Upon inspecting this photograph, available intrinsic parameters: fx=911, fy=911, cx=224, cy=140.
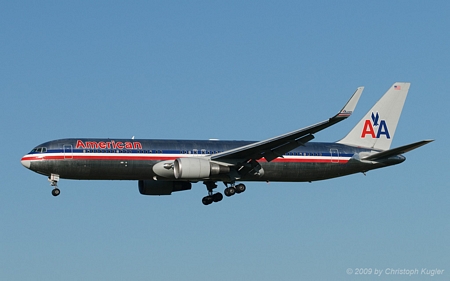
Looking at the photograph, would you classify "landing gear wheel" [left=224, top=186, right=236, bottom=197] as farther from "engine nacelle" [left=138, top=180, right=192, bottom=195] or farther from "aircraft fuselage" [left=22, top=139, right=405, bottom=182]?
"engine nacelle" [left=138, top=180, right=192, bottom=195]

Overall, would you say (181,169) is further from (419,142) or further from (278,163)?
(419,142)

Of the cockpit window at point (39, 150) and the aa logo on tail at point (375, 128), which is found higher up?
the aa logo on tail at point (375, 128)

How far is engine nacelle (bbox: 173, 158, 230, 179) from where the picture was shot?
60.8 metres

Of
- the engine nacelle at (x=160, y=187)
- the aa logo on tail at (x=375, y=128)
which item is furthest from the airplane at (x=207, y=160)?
the aa logo on tail at (x=375, y=128)

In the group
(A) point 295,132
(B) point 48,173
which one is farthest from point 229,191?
(B) point 48,173

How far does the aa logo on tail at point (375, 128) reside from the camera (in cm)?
7006

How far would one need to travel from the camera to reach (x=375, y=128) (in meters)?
70.4

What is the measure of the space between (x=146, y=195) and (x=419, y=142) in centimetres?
2040

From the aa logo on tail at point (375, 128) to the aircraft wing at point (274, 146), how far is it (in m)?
10.5

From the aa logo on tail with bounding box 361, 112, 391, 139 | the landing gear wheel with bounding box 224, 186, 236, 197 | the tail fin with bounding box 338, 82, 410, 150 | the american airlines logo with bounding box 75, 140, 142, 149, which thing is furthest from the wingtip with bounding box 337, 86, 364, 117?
the american airlines logo with bounding box 75, 140, 142, 149

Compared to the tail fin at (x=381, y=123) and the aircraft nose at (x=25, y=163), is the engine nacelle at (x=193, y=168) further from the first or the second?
the tail fin at (x=381, y=123)

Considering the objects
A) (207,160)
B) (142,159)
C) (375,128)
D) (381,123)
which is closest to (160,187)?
(142,159)

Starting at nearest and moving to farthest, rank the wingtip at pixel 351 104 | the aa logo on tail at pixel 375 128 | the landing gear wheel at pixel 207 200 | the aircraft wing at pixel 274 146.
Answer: the wingtip at pixel 351 104
the aircraft wing at pixel 274 146
the landing gear wheel at pixel 207 200
the aa logo on tail at pixel 375 128

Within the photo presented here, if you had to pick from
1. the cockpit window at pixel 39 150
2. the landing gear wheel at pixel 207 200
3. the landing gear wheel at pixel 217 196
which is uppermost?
the cockpit window at pixel 39 150
